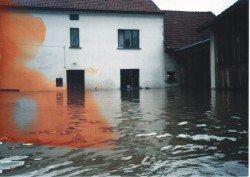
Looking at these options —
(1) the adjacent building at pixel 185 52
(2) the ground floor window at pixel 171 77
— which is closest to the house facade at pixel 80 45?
(2) the ground floor window at pixel 171 77

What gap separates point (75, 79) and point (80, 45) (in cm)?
244

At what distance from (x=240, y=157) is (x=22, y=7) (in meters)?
19.5

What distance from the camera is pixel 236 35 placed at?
1286 centimetres

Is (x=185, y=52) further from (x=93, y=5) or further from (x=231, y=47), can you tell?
(x=93, y=5)

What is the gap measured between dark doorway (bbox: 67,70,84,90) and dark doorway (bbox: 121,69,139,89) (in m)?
3.05

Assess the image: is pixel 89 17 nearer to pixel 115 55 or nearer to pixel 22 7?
pixel 115 55

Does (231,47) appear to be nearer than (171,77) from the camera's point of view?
Yes

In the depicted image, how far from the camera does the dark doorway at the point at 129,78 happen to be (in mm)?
21344

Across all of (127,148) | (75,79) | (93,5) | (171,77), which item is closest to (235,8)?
(127,148)

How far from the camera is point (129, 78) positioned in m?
21.4

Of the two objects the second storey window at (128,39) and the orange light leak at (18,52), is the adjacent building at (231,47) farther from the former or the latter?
the orange light leak at (18,52)

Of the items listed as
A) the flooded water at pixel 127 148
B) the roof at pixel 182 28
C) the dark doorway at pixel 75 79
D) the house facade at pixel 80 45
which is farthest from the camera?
the roof at pixel 182 28

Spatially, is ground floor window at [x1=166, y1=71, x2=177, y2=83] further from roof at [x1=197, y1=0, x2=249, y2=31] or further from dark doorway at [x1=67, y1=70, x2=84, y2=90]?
roof at [x1=197, y1=0, x2=249, y2=31]

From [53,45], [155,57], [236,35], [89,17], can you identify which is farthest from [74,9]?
[236,35]
